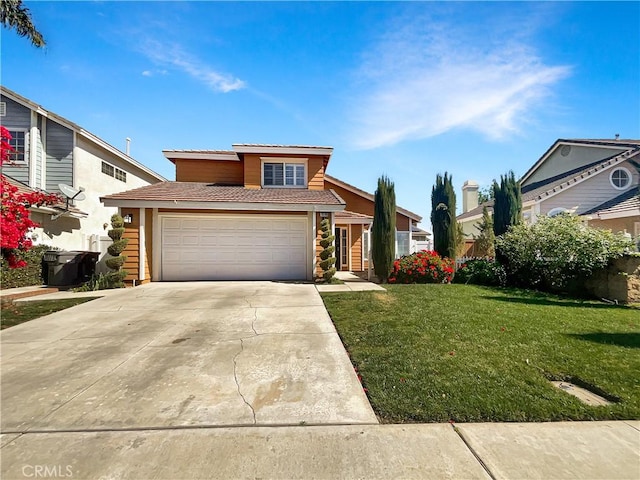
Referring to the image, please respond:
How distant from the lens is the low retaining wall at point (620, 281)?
24.9 ft

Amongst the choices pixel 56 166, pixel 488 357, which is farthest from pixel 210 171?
pixel 488 357

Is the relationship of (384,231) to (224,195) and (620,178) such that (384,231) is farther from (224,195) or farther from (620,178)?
(620,178)

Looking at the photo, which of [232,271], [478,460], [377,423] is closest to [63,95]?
[232,271]

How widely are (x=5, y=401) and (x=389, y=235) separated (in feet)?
30.9

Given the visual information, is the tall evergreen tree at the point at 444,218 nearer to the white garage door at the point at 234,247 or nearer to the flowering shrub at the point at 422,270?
the flowering shrub at the point at 422,270

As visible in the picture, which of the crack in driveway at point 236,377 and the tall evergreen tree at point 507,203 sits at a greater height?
the tall evergreen tree at point 507,203

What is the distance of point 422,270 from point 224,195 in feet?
25.1

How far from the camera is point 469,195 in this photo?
81.7 feet

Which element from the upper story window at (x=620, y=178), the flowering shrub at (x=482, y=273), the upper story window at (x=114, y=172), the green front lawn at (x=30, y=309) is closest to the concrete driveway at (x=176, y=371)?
the green front lawn at (x=30, y=309)

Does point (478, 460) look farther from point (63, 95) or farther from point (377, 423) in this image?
point (63, 95)

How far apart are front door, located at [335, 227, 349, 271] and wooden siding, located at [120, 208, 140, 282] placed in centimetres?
845

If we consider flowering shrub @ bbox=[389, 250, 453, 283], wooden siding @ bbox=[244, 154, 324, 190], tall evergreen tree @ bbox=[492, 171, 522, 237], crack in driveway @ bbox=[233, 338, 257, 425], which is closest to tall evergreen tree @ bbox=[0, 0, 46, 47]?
wooden siding @ bbox=[244, 154, 324, 190]

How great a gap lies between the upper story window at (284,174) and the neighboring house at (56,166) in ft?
25.5

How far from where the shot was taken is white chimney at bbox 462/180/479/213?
2470cm
